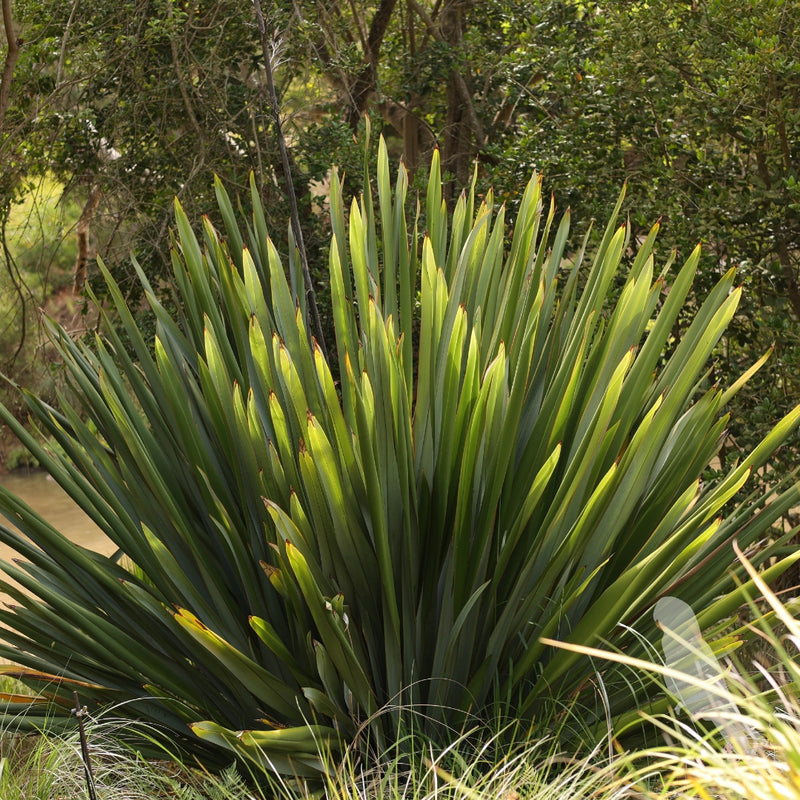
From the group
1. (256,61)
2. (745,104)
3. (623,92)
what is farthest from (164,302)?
(745,104)

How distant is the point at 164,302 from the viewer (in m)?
6.31

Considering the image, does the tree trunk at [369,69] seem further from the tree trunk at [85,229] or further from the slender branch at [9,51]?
the slender branch at [9,51]

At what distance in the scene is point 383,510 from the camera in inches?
82.7

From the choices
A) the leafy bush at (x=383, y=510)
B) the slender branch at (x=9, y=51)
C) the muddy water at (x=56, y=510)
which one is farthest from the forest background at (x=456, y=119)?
the muddy water at (x=56, y=510)

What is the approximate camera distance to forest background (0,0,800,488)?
4383mm

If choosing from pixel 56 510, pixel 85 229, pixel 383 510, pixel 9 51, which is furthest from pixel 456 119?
pixel 56 510

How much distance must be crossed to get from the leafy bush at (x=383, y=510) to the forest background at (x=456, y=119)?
1533 mm

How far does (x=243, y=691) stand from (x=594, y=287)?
1468 mm

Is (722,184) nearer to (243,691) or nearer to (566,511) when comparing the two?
(566,511)

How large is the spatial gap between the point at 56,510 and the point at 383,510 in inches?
418

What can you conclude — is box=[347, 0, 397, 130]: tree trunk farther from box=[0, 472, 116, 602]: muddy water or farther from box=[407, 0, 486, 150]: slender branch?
box=[0, 472, 116, 602]: muddy water

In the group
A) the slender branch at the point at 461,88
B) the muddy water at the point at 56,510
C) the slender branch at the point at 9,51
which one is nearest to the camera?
the slender branch at the point at 9,51

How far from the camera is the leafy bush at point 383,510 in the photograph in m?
2.12

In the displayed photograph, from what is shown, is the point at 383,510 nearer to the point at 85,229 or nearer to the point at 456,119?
the point at 456,119
